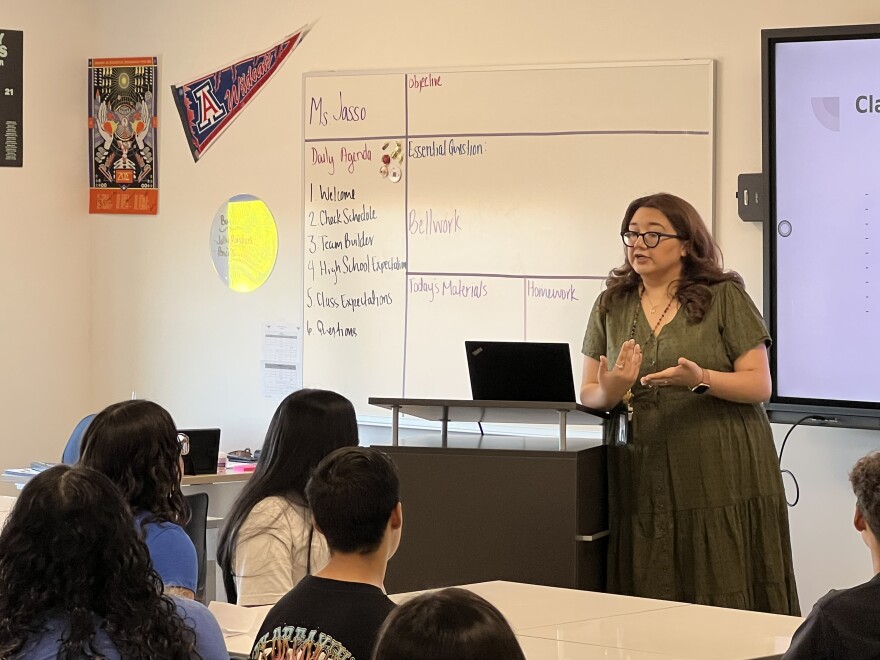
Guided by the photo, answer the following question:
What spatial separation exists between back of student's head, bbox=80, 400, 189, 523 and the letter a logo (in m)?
3.27

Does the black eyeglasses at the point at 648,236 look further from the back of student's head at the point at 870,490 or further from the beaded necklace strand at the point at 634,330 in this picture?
the back of student's head at the point at 870,490

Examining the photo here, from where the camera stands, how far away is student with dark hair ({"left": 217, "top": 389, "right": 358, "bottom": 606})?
2557mm

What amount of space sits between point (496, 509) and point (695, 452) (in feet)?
1.75

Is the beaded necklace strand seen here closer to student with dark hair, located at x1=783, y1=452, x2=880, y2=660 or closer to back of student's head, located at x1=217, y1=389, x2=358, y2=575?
back of student's head, located at x1=217, y1=389, x2=358, y2=575

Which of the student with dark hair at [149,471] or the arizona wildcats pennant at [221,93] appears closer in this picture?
the student with dark hair at [149,471]

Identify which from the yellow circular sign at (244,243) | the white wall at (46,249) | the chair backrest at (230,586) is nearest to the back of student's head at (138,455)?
the chair backrest at (230,586)

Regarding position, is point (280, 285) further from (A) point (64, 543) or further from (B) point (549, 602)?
(A) point (64, 543)

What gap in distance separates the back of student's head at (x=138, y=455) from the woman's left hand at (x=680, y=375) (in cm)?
118

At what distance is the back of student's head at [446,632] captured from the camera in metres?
1.15

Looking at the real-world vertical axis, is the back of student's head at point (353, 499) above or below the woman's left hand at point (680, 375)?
below

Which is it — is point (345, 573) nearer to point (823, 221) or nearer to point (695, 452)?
point (695, 452)

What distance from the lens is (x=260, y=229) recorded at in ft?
17.5

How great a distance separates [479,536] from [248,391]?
8.55 ft

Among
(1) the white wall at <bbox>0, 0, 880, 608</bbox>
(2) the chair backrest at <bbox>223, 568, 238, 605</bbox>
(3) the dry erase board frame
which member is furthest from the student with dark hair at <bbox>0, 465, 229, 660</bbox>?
(1) the white wall at <bbox>0, 0, 880, 608</bbox>
